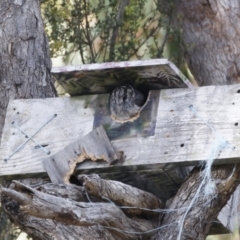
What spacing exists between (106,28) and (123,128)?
1.86 m

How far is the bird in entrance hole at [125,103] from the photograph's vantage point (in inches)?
140

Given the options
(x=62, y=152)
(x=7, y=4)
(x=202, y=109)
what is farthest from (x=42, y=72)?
(x=202, y=109)

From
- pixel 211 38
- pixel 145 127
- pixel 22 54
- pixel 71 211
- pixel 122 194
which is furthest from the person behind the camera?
pixel 211 38

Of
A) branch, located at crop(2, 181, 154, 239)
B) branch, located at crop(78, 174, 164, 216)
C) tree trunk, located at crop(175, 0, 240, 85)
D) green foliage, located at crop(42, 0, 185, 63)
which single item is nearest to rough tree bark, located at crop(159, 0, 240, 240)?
tree trunk, located at crop(175, 0, 240, 85)

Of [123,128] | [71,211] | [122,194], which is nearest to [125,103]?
[123,128]

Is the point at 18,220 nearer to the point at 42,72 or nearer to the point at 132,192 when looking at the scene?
the point at 132,192

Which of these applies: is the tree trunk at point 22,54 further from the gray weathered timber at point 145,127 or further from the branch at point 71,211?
the branch at point 71,211

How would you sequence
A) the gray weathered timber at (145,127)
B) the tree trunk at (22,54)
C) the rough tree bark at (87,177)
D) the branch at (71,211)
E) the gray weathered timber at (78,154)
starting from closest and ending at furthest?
1. the branch at (71,211)
2. the rough tree bark at (87,177)
3. the gray weathered timber at (145,127)
4. the gray weathered timber at (78,154)
5. the tree trunk at (22,54)

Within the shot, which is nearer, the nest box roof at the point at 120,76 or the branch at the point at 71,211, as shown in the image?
the branch at the point at 71,211

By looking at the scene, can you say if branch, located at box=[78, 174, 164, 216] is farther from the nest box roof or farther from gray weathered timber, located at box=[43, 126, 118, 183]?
the nest box roof

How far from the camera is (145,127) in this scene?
3.55m

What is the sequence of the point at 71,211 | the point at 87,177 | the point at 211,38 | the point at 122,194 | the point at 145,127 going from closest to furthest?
the point at 71,211 < the point at 87,177 < the point at 122,194 < the point at 145,127 < the point at 211,38

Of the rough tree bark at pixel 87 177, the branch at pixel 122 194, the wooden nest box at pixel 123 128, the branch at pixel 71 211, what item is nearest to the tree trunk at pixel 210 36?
the rough tree bark at pixel 87 177

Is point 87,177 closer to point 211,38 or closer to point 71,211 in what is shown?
point 71,211
